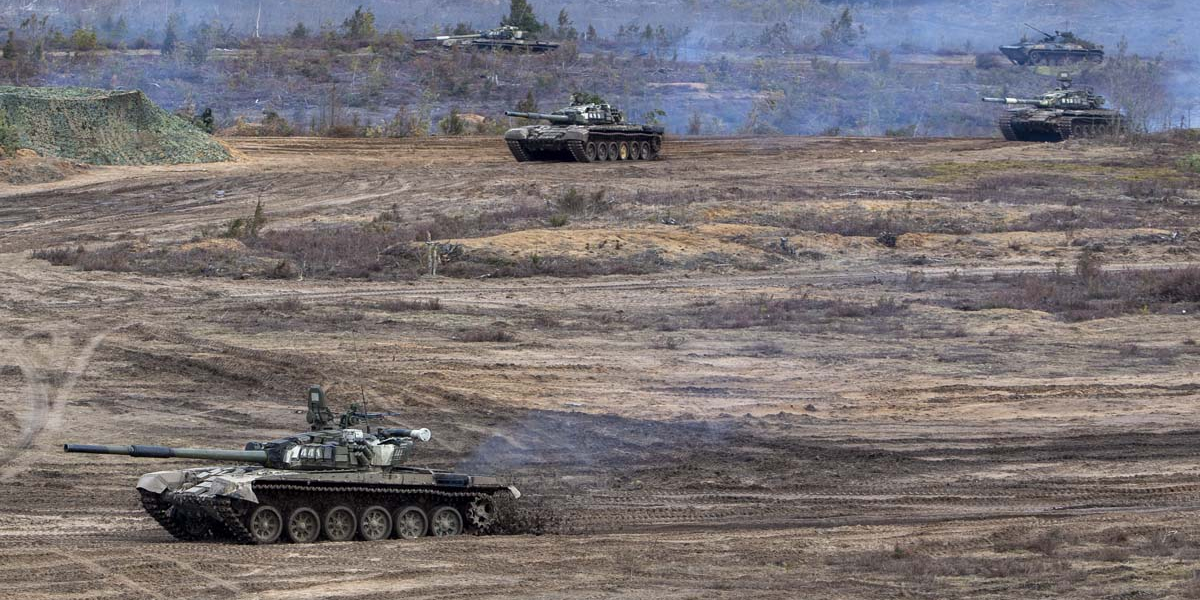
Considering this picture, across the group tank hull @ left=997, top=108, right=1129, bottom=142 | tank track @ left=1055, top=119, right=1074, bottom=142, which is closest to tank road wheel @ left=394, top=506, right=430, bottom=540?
tank hull @ left=997, top=108, right=1129, bottom=142

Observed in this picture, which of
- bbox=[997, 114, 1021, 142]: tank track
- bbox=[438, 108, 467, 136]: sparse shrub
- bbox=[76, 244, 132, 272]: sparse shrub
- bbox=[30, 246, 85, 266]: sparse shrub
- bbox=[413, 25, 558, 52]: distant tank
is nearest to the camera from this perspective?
bbox=[76, 244, 132, 272]: sparse shrub

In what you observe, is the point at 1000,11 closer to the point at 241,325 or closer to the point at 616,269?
the point at 616,269

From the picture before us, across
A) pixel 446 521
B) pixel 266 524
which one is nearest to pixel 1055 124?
pixel 446 521

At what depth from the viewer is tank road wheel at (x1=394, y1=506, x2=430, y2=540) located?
1475 cm

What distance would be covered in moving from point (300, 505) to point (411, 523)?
1.07m

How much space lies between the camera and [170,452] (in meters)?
14.1

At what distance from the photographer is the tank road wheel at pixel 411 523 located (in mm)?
14750

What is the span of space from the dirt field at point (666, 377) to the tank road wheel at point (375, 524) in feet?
2.07

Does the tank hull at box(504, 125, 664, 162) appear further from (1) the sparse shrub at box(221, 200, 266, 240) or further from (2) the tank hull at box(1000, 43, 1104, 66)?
(2) the tank hull at box(1000, 43, 1104, 66)

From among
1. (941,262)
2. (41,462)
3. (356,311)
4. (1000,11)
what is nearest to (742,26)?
(1000,11)

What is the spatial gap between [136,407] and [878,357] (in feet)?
32.9

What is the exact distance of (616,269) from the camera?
29453 mm

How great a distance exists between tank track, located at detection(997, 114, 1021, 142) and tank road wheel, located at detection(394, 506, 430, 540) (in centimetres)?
3966

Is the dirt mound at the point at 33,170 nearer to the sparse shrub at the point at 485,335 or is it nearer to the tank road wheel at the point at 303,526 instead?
the sparse shrub at the point at 485,335
